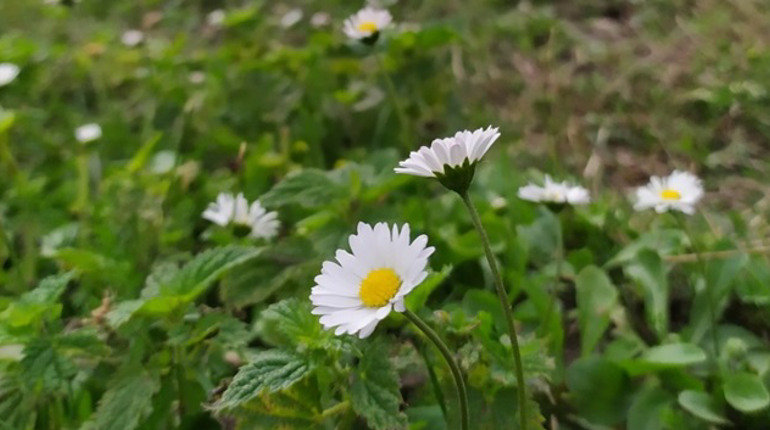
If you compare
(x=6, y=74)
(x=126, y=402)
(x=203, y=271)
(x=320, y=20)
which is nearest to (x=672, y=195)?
(x=203, y=271)

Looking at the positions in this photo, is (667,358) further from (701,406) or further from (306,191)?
(306,191)

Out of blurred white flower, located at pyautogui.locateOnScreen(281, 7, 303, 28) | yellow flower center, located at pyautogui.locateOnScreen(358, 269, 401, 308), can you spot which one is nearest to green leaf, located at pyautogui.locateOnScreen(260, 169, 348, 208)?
yellow flower center, located at pyautogui.locateOnScreen(358, 269, 401, 308)

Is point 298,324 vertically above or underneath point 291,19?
above

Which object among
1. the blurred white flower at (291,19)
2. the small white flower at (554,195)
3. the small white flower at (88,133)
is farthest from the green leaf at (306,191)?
the blurred white flower at (291,19)

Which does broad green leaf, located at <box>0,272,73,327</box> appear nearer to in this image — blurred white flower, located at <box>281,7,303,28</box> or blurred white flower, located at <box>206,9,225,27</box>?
blurred white flower, located at <box>206,9,225,27</box>

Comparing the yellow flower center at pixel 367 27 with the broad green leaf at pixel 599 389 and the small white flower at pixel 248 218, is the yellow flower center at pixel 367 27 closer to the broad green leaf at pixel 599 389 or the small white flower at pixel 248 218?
the small white flower at pixel 248 218

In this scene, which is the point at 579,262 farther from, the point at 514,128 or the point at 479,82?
the point at 479,82
